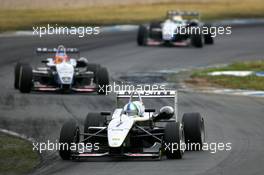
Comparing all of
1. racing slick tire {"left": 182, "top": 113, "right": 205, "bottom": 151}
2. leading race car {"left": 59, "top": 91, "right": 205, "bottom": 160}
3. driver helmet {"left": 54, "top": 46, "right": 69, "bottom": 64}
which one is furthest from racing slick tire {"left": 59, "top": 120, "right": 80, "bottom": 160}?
driver helmet {"left": 54, "top": 46, "right": 69, "bottom": 64}

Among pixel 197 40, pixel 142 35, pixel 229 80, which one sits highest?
pixel 142 35

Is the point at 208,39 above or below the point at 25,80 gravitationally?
above

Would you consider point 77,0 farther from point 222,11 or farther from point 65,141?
point 65,141

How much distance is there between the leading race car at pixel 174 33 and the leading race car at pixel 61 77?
34.1 feet

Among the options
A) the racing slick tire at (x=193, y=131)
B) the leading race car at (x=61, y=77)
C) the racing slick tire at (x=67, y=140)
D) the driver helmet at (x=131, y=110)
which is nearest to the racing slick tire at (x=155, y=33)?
the leading race car at (x=61, y=77)

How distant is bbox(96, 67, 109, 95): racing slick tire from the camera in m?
24.4

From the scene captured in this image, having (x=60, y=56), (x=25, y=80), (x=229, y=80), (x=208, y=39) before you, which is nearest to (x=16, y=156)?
(x=25, y=80)

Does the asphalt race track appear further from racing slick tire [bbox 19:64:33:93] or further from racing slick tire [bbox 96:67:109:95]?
racing slick tire [bbox 96:67:109:95]

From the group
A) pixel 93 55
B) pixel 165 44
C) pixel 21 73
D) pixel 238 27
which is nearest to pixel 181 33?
pixel 165 44

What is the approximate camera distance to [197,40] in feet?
118

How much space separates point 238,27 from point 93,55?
11.3m

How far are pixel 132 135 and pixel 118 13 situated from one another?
104 feet

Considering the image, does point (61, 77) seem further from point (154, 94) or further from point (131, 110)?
point (131, 110)

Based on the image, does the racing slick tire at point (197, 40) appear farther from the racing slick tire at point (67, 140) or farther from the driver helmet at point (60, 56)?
the racing slick tire at point (67, 140)
